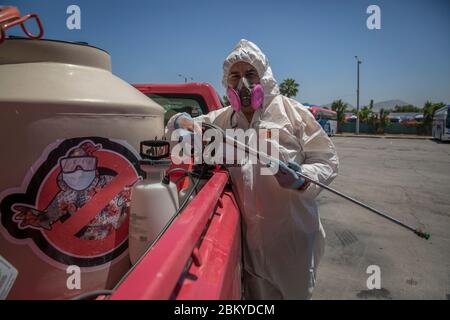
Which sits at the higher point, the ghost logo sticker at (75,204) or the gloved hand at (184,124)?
the gloved hand at (184,124)

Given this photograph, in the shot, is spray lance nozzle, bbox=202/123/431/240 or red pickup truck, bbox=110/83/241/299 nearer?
red pickup truck, bbox=110/83/241/299

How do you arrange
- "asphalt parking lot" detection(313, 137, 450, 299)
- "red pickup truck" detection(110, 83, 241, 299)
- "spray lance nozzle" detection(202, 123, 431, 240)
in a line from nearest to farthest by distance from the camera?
"red pickup truck" detection(110, 83, 241, 299), "spray lance nozzle" detection(202, 123, 431, 240), "asphalt parking lot" detection(313, 137, 450, 299)

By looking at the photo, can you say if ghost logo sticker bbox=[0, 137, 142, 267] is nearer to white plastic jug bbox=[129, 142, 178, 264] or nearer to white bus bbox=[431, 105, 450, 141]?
white plastic jug bbox=[129, 142, 178, 264]

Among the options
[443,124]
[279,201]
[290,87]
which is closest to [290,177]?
[279,201]

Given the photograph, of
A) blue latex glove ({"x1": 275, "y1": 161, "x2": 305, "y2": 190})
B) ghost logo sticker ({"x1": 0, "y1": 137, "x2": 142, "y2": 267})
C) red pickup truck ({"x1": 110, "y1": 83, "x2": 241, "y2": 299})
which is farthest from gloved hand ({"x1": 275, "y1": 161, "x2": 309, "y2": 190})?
ghost logo sticker ({"x1": 0, "y1": 137, "x2": 142, "y2": 267})

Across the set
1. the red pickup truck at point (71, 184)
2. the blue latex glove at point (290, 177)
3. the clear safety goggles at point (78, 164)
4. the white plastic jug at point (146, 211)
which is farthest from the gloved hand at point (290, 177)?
the clear safety goggles at point (78, 164)

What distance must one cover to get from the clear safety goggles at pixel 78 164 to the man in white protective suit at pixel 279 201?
3.15 ft

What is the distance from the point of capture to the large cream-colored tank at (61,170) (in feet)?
3.32

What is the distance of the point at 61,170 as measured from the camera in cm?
107

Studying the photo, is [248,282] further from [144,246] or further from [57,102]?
[57,102]

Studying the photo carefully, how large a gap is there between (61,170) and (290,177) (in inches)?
46.5

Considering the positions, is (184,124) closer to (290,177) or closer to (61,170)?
(290,177)

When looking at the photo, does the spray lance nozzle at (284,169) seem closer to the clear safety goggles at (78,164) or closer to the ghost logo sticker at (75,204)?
the ghost logo sticker at (75,204)

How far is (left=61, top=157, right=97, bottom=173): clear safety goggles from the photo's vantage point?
3.52 feet
